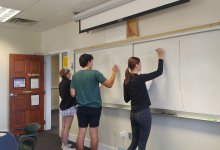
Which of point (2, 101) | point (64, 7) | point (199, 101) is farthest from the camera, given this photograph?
point (2, 101)

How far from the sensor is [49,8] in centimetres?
370

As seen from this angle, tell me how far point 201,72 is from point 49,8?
265 cm

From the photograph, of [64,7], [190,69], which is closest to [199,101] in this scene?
[190,69]

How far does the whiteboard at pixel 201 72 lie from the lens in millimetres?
2230

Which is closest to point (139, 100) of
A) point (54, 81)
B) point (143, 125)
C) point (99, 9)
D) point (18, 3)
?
point (143, 125)

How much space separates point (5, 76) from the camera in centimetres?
507

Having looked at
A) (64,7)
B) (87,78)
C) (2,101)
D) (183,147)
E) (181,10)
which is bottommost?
(183,147)

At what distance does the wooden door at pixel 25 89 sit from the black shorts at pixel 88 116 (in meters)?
2.70

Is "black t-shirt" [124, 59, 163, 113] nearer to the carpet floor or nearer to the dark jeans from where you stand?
the dark jeans

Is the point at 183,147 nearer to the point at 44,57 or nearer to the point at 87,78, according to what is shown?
the point at 87,78

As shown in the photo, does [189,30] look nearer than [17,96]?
Yes

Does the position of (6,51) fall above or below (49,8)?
below

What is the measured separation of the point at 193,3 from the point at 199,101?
3.60ft

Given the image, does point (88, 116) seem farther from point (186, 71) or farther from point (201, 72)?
point (201, 72)
